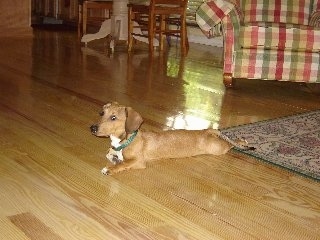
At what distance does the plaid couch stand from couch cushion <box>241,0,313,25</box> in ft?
2.27

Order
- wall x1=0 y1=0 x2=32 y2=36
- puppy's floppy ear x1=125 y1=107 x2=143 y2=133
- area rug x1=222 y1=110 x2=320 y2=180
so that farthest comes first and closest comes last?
1. wall x1=0 y1=0 x2=32 y2=36
2. area rug x1=222 y1=110 x2=320 y2=180
3. puppy's floppy ear x1=125 y1=107 x2=143 y2=133

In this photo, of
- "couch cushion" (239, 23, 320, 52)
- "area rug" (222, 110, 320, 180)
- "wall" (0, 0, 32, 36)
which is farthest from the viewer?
"wall" (0, 0, 32, 36)

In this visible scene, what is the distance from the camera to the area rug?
194 centimetres

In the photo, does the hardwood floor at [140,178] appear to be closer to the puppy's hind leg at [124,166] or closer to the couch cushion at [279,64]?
the puppy's hind leg at [124,166]

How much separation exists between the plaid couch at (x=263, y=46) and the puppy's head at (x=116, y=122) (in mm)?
1881

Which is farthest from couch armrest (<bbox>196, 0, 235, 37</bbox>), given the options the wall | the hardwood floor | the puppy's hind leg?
the wall

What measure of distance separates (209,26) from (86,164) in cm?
194

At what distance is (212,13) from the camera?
10.9 feet

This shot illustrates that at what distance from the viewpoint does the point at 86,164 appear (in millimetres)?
1835

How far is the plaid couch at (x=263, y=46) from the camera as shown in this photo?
3.30m

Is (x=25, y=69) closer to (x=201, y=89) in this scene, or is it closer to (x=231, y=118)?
(x=201, y=89)

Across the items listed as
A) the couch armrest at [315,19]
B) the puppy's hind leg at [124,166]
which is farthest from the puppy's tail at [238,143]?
the couch armrest at [315,19]

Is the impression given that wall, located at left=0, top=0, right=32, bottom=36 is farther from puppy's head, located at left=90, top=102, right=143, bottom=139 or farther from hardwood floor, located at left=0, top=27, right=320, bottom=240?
puppy's head, located at left=90, top=102, right=143, bottom=139

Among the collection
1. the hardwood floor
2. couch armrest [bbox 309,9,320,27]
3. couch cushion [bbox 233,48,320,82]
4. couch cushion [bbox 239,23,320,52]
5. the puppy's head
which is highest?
couch armrest [bbox 309,9,320,27]
